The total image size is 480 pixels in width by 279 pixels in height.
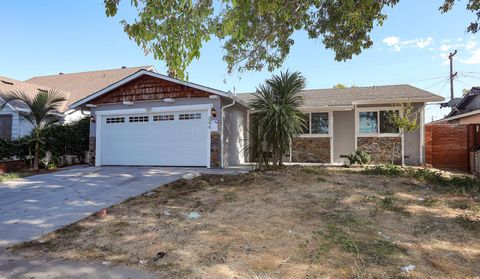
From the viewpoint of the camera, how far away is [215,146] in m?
12.2

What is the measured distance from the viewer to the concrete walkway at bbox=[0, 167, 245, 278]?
384cm

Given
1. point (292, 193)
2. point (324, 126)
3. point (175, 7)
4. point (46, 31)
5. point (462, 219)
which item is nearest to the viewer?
point (175, 7)

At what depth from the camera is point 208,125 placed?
12.3 meters

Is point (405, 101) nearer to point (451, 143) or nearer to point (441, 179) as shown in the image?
point (451, 143)

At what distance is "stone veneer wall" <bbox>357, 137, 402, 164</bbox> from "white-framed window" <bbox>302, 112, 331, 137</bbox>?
5.10 ft

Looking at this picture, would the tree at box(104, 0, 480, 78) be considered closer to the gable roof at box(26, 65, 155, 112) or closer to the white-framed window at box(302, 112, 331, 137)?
the white-framed window at box(302, 112, 331, 137)

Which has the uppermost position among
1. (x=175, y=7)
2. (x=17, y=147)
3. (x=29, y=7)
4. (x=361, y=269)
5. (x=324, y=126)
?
(x=29, y=7)

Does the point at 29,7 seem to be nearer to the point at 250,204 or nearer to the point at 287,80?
the point at 287,80

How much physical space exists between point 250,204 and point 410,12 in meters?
8.27

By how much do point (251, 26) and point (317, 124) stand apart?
6.87 metres

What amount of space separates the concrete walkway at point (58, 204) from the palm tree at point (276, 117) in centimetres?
293

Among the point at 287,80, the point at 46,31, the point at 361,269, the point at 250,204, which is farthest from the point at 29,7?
the point at 361,269

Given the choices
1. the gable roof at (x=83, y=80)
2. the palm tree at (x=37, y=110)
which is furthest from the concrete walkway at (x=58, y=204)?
the gable roof at (x=83, y=80)

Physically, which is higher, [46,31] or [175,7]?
[46,31]
